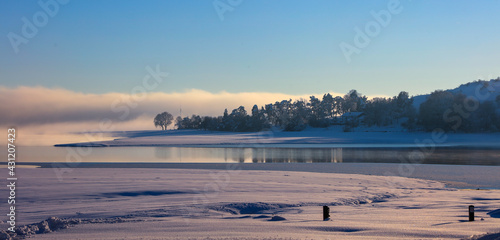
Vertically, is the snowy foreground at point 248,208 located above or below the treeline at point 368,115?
below

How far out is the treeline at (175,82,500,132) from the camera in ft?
224

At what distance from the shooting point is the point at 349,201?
10.4 metres

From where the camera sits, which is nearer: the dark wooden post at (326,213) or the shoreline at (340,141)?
the dark wooden post at (326,213)

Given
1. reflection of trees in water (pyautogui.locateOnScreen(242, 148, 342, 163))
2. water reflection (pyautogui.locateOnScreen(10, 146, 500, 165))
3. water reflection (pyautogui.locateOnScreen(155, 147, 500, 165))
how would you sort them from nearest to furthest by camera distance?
1. water reflection (pyautogui.locateOnScreen(155, 147, 500, 165))
2. water reflection (pyautogui.locateOnScreen(10, 146, 500, 165))
3. reflection of trees in water (pyautogui.locateOnScreen(242, 148, 342, 163))

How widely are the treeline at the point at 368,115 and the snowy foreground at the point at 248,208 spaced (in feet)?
198

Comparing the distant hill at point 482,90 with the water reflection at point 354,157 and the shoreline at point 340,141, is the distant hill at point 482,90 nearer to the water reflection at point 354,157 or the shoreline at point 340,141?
the shoreline at point 340,141

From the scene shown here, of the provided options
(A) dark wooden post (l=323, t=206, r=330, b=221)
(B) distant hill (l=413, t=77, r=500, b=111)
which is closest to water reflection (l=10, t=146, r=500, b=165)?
(A) dark wooden post (l=323, t=206, r=330, b=221)

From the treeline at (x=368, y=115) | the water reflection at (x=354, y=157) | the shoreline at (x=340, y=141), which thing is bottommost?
the water reflection at (x=354, y=157)

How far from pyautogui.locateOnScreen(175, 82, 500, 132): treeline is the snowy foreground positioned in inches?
2374

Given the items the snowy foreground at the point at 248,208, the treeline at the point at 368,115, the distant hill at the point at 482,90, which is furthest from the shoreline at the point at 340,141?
the snowy foreground at the point at 248,208

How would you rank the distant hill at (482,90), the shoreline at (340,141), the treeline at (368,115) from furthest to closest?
the distant hill at (482,90)
the treeline at (368,115)
the shoreline at (340,141)

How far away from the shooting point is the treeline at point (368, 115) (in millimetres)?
68125

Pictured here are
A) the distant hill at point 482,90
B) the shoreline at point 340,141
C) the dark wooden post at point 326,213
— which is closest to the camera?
the dark wooden post at point 326,213

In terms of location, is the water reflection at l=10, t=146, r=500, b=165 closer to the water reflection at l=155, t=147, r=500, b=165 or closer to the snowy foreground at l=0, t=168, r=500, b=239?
the water reflection at l=155, t=147, r=500, b=165
